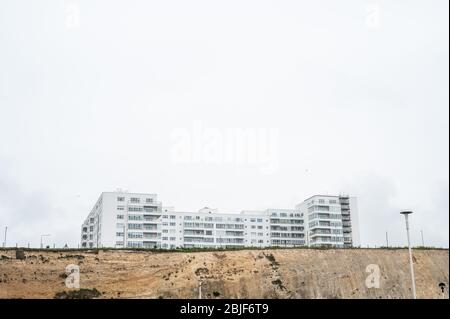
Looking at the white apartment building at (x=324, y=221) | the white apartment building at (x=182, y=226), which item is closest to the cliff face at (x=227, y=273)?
the white apartment building at (x=182, y=226)

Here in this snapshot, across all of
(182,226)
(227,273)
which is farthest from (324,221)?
(227,273)

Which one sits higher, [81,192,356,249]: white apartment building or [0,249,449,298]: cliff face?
[81,192,356,249]: white apartment building

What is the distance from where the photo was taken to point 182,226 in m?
117

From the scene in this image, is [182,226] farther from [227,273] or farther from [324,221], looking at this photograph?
[227,273]

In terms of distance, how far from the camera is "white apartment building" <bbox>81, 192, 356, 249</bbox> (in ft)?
336

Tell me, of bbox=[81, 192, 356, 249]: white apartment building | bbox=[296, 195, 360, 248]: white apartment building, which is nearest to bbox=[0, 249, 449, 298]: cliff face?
bbox=[81, 192, 356, 249]: white apartment building

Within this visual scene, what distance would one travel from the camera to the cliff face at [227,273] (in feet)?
220

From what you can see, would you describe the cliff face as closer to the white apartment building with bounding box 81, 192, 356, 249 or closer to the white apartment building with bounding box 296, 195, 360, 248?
the white apartment building with bounding box 81, 192, 356, 249

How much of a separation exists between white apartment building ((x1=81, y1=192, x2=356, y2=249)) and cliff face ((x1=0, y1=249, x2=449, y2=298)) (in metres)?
26.8

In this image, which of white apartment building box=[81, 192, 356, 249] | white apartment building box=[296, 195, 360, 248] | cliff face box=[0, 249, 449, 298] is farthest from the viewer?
white apartment building box=[296, 195, 360, 248]

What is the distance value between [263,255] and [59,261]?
29644 mm

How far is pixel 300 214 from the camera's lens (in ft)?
417

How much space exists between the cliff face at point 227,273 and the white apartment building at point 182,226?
26805 millimetres
